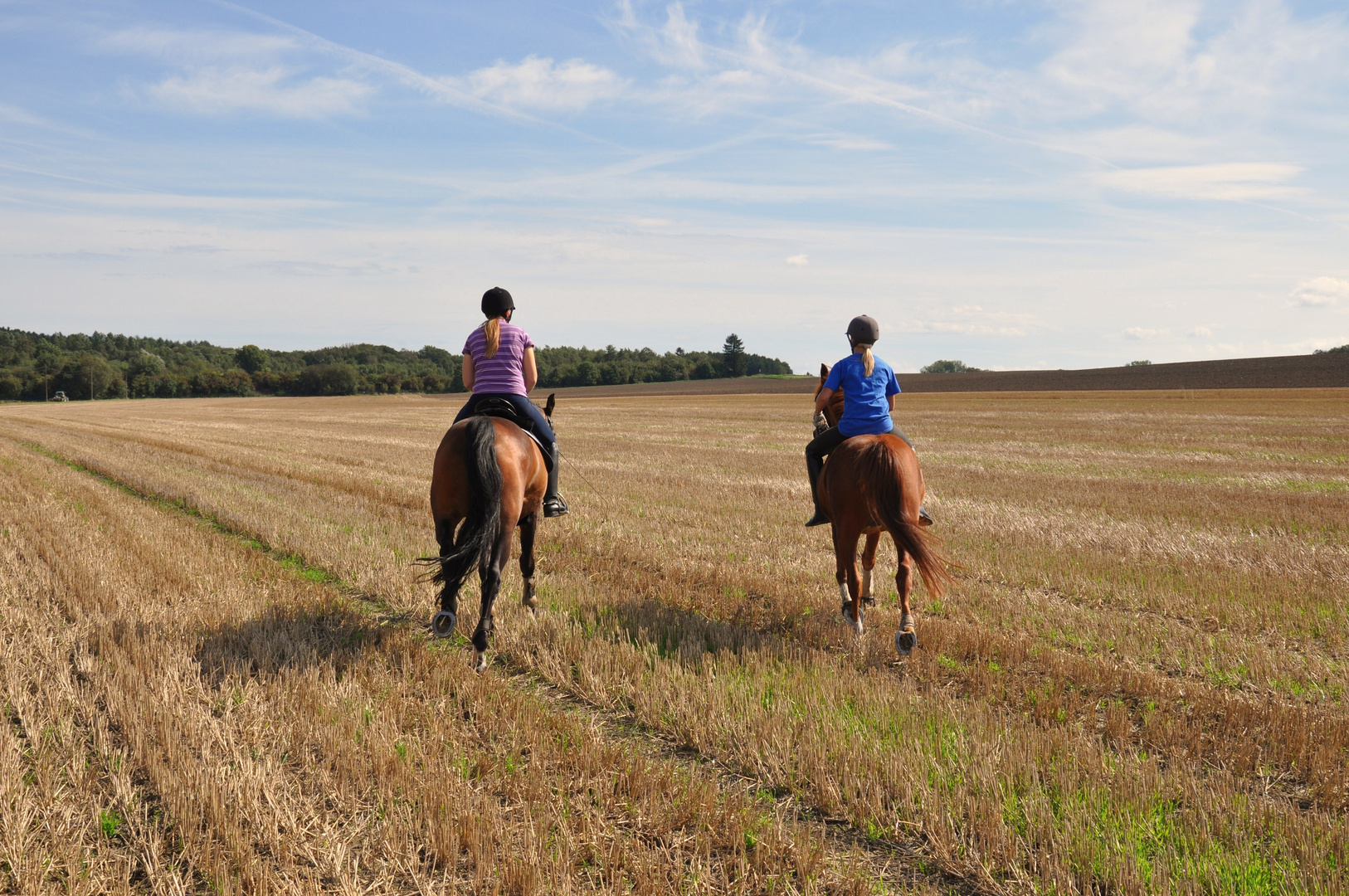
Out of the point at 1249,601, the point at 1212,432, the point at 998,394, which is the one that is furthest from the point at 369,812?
the point at 998,394

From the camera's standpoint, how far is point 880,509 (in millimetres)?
6059

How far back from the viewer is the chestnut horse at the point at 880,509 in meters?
5.92

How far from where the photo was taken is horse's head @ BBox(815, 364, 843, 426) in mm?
7461

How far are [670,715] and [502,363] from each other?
3.44 meters

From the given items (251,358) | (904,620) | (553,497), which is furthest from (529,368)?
(251,358)

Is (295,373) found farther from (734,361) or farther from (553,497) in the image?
(553,497)

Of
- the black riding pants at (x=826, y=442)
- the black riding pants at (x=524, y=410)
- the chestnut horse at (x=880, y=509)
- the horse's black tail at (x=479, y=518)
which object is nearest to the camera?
the horse's black tail at (x=479, y=518)

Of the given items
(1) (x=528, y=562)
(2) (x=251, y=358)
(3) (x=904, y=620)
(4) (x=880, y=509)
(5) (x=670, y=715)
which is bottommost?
(5) (x=670, y=715)

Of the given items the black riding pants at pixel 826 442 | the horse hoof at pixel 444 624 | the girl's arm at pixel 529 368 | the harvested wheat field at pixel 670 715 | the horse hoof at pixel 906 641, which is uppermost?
the girl's arm at pixel 529 368

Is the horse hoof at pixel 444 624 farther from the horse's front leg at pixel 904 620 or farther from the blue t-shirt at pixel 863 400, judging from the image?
the blue t-shirt at pixel 863 400

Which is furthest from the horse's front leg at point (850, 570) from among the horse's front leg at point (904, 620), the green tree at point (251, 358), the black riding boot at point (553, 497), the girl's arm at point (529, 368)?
the green tree at point (251, 358)

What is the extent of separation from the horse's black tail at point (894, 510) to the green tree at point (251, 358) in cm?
14162

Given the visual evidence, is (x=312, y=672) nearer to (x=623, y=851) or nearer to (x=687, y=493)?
(x=623, y=851)

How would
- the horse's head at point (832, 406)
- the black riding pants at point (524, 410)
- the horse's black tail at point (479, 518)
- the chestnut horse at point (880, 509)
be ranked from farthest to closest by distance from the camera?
the horse's head at point (832, 406), the black riding pants at point (524, 410), the chestnut horse at point (880, 509), the horse's black tail at point (479, 518)
